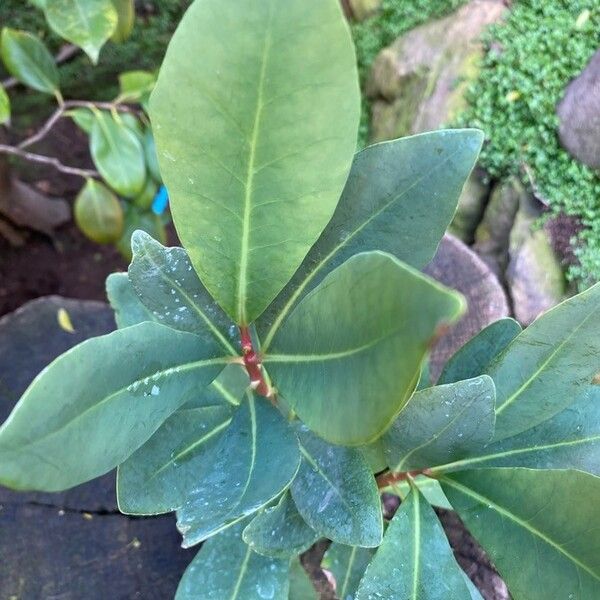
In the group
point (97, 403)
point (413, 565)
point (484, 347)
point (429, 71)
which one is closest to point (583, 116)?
point (429, 71)

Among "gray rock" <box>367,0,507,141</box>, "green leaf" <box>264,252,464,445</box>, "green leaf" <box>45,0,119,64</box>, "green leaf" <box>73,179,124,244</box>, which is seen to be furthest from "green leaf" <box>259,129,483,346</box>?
"gray rock" <box>367,0,507,141</box>

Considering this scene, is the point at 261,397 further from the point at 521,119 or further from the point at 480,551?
the point at 521,119

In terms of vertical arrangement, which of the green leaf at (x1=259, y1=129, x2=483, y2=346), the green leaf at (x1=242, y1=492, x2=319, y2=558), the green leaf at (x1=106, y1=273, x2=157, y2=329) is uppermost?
the green leaf at (x1=259, y1=129, x2=483, y2=346)

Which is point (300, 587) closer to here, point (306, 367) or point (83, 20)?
point (306, 367)

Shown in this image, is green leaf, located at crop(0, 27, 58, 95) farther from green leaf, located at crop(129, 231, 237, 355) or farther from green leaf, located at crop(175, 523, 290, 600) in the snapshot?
green leaf, located at crop(175, 523, 290, 600)

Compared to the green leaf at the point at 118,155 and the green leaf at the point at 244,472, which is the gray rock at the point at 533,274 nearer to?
the green leaf at the point at 118,155

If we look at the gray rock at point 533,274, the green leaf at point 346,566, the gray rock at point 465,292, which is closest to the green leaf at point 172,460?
the green leaf at point 346,566
